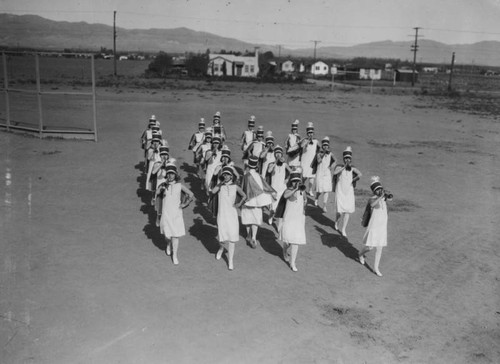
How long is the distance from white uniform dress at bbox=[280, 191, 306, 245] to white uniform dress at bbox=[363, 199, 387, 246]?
1363 millimetres

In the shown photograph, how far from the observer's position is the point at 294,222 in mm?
9305

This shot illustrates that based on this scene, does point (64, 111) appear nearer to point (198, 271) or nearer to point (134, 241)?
point (134, 241)

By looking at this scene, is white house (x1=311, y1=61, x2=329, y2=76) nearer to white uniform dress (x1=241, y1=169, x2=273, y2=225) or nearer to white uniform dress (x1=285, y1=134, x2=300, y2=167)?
white uniform dress (x1=285, y1=134, x2=300, y2=167)

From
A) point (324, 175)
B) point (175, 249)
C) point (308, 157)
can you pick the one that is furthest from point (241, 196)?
point (308, 157)

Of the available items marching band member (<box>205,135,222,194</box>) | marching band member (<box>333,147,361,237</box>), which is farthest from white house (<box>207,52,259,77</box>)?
marching band member (<box>333,147,361,237</box>)

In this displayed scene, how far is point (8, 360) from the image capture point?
6242 mm

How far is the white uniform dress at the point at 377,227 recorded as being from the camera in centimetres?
944

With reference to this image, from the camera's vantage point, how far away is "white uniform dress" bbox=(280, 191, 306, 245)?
9258 millimetres

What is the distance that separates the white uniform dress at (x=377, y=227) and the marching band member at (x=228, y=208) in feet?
8.58

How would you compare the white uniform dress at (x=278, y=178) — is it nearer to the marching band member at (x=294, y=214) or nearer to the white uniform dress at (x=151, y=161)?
the marching band member at (x=294, y=214)

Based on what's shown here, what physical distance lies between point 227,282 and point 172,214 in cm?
171

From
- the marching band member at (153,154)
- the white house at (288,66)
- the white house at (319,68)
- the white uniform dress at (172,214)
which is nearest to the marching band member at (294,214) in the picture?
the white uniform dress at (172,214)

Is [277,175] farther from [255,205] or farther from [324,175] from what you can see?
[255,205]

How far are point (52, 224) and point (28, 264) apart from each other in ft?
8.32
